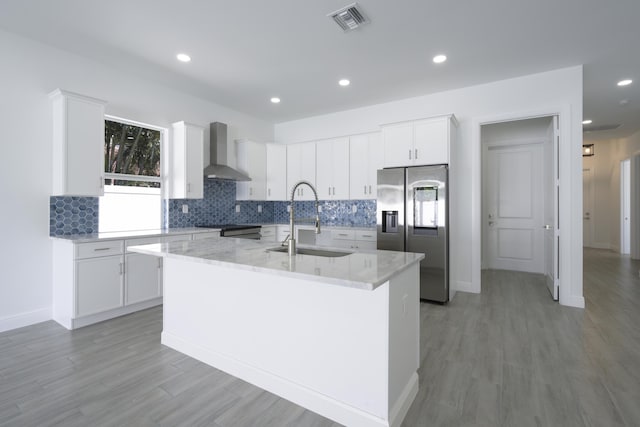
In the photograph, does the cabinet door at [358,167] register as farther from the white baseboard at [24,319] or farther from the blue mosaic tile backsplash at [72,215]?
the white baseboard at [24,319]

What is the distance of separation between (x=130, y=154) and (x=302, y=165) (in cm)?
264

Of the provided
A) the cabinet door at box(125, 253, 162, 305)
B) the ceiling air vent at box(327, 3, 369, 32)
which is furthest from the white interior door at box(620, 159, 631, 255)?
the cabinet door at box(125, 253, 162, 305)

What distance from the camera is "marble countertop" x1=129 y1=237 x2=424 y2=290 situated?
1.48m

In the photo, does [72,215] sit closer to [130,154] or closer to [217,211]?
[130,154]

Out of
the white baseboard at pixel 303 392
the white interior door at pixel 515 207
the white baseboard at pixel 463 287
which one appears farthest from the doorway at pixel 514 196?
the white baseboard at pixel 303 392

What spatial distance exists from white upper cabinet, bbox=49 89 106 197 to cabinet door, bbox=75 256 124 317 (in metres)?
0.76

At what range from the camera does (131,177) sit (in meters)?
4.05

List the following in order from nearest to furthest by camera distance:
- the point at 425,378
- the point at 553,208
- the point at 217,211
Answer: the point at 425,378 → the point at 553,208 → the point at 217,211

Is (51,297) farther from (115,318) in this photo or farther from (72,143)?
(72,143)

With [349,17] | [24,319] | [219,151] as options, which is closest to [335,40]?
[349,17]

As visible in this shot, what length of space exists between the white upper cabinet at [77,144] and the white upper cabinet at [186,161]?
0.97 meters

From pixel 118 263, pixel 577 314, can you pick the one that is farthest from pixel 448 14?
pixel 118 263

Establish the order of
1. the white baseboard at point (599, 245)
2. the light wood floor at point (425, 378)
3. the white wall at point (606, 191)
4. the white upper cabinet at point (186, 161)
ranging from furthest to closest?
the white baseboard at point (599, 245) < the white wall at point (606, 191) < the white upper cabinet at point (186, 161) < the light wood floor at point (425, 378)

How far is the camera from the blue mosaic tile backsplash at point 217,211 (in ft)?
11.2
